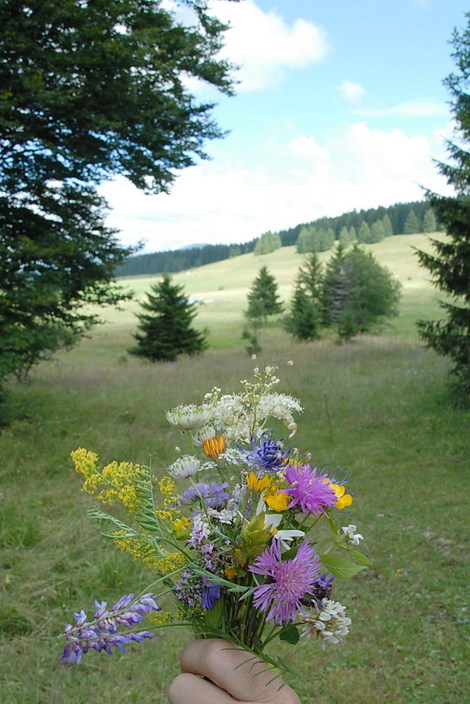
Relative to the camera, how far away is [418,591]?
18.1ft

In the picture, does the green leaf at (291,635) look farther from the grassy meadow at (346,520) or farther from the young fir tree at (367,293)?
the young fir tree at (367,293)

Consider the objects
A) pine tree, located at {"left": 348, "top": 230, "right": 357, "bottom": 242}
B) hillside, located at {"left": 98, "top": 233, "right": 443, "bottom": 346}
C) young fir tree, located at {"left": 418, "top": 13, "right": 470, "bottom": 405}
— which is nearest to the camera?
young fir tree, located at {"left": 418, "top": 13, "right": 470, "bottom": 405}

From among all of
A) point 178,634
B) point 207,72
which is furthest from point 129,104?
point 178,634

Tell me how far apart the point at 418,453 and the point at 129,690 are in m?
6.76

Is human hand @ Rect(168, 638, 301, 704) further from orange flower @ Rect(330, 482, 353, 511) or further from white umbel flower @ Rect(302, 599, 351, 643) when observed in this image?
orange flower @ Rect(330, 482, 353, 511)

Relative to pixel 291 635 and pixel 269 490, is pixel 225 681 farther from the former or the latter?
pixel 269 490

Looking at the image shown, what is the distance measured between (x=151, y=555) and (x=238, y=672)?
37 centimetres

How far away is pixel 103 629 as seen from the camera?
1317 mm

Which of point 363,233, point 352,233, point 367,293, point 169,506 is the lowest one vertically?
point 367,293

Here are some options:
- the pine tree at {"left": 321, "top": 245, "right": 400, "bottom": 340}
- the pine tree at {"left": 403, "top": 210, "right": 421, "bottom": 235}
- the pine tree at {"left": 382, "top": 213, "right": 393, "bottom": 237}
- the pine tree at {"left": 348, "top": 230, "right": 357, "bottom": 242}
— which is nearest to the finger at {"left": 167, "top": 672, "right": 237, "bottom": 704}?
the pine tree at {"left": 321, "top": 245, "right": 400, "bottom": 340}

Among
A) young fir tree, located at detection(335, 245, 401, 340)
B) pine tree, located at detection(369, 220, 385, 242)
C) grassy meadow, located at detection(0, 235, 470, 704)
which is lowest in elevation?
grassy meadow, located at detection(0, 235, 470, 704)

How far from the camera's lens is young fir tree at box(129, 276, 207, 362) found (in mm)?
27406

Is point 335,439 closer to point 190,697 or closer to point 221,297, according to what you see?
point 190,697

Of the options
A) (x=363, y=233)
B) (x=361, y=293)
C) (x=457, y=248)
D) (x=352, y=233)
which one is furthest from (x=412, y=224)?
(x=457, y=248)
